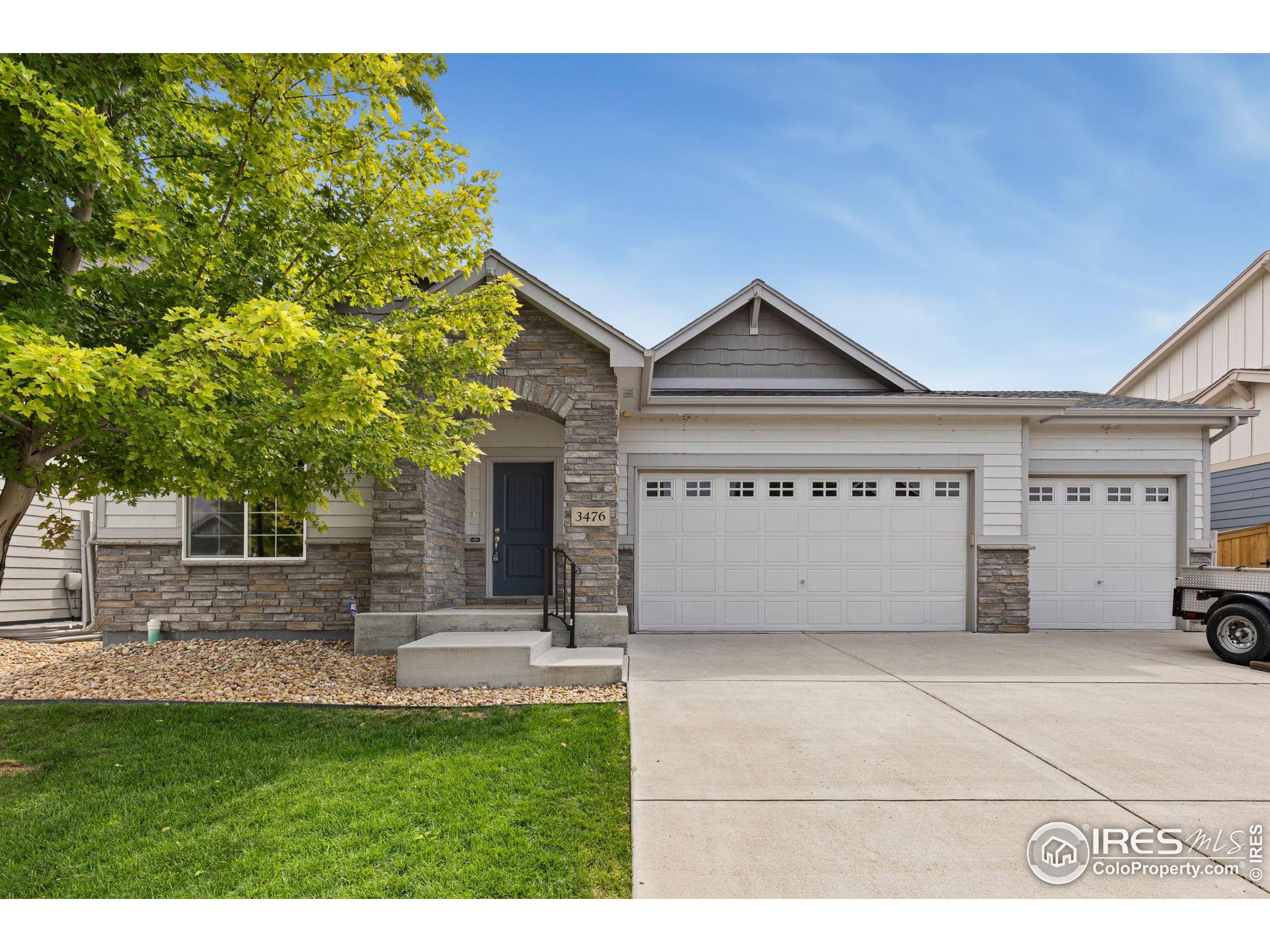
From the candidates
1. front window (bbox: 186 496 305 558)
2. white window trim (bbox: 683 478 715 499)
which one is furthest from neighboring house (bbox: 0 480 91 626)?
white window trim (bbox: 683 478 715 499)

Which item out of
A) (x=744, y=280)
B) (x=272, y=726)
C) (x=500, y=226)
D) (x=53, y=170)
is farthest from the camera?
(x=744, y=280)

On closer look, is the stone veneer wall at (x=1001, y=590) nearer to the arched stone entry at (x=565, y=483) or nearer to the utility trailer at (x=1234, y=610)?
the utility trailer at (x=1234, y=610)

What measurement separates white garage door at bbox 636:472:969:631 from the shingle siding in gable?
2.50 meters

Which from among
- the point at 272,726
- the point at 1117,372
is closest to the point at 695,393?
the point at 272,726

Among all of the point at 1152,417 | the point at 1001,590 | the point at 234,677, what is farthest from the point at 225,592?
the point at 1152,417

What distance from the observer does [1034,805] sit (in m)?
3.63

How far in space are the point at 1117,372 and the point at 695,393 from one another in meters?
18.8

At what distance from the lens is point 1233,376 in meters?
13.1

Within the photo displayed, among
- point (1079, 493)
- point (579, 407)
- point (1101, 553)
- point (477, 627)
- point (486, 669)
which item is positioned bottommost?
point (486, 669)

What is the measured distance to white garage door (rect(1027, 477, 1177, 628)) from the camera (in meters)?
10.5

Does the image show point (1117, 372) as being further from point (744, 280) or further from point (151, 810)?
point (151, 810)

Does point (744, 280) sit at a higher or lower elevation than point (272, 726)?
higher

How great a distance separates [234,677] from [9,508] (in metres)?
3.08

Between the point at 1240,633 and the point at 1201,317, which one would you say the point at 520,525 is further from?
the point at 1201,317
